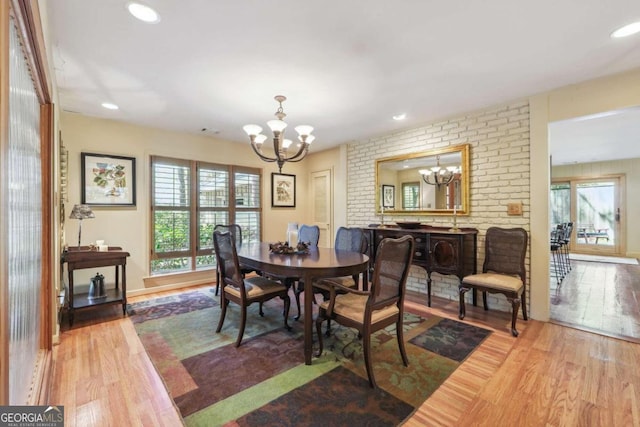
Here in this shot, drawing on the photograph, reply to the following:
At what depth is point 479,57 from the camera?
234 cm

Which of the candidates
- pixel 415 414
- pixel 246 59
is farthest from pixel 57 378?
pixel 246 59

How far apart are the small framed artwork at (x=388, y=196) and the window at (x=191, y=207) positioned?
2.47 meters

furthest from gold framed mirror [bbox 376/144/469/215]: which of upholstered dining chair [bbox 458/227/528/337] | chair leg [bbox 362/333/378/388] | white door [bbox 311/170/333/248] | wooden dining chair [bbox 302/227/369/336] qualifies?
chair leg [bbox 362/333/378/388]

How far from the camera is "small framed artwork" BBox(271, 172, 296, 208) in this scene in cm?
559

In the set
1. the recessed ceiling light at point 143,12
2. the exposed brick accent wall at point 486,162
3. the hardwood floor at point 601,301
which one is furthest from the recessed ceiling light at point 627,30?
the recessed ceiling light at point 143,12

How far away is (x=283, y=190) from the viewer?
18.8 feet

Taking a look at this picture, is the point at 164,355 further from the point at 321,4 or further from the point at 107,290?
the point at 321,4

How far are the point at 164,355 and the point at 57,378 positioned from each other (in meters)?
0.68

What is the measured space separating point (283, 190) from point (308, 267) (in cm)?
371

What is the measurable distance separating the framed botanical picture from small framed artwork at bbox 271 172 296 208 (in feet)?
7.68

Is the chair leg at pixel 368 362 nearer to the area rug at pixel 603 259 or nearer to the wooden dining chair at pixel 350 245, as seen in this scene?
the wooden dining chair at pixel 350 245

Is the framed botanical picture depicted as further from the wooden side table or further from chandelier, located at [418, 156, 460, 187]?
chandelier, located at [418, 156, 460, 187]

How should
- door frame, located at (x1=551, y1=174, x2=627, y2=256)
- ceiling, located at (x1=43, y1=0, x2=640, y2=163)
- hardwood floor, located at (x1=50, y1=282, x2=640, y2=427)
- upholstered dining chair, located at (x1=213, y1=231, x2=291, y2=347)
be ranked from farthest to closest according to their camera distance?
door frame, located at (x1=551, y1=174, x2=627, y2=256)
upholstered dining chair, located at (x1=213, y1=231, x2=291, y2=347)
ceiling, located at (x1=43, y1=0, x2=640, y2=163)
hardwood floor, located at (x1=50, y1=282, x2=640, y2=427)

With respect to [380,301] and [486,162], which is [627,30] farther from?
[380,301]
